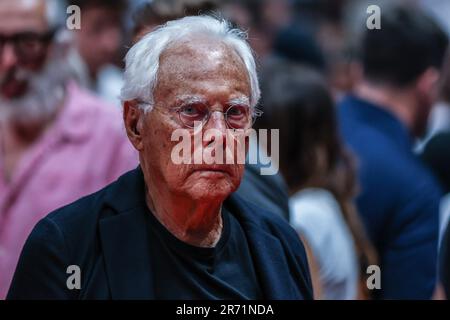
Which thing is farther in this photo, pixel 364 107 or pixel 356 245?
pixel 364 107

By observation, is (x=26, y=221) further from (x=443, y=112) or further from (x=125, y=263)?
(x=443, y=112)

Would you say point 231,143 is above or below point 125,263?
above

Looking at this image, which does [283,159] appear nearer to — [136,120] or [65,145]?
[65,145]

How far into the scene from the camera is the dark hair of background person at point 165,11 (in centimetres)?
300

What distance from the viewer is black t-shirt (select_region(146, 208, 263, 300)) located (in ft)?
7.38

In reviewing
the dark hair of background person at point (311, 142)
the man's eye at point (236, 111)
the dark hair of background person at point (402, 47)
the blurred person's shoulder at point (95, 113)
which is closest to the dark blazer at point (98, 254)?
the man's eye at point (236, 111)

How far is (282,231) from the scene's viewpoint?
2484 mm

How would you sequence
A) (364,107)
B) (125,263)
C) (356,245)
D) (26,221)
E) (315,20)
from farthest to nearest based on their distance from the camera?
(315,20), (364,107), (356,245), (26,221), (125,263)

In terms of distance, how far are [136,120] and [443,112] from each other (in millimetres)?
2371

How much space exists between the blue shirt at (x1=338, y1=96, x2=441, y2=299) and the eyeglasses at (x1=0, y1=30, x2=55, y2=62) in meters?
1.31

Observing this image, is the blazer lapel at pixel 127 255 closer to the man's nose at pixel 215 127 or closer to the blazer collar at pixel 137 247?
Result: the blazer collar at pixel 137 247

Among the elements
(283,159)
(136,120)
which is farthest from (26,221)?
(283,159)
